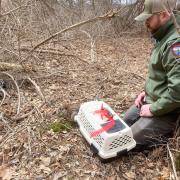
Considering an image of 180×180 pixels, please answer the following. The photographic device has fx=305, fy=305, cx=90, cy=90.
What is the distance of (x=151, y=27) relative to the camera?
2.87 m

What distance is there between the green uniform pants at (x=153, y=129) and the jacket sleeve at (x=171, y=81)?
168 millimetres

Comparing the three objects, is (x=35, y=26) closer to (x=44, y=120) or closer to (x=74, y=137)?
(x=44, y=120)

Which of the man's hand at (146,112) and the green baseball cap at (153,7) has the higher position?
the green baseball cap at (153,7)

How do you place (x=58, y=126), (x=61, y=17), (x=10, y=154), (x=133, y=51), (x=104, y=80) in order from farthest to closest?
(x=133, y=51) → (x=61, y=17) → (x=104, y=80) → (x=58, y=126) → (x=10, y=154)

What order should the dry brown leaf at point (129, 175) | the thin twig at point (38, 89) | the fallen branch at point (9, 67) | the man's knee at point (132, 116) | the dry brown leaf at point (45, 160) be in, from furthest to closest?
the fallen branch at point (9, 67)
the thin twig at point (38, 89)
the man's knee at point (132, 116)
the dry brown leaf at point (45, 160)
the dry brown leaf at point (129, 175)

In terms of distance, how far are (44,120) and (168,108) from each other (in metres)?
1.48

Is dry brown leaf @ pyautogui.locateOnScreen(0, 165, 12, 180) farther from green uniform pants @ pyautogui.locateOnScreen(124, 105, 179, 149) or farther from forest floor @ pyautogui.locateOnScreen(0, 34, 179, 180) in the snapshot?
green uniform pants @ pyautogui.locateOnScreen(124, 105, 179, 149)

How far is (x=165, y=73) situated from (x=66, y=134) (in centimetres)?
122

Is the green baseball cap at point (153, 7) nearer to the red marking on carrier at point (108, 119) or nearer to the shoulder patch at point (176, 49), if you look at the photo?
the shoulder patch at point (176, 49)

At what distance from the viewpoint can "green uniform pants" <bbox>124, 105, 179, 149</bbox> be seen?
114 inches

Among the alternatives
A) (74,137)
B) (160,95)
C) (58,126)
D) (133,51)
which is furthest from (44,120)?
(133,51)

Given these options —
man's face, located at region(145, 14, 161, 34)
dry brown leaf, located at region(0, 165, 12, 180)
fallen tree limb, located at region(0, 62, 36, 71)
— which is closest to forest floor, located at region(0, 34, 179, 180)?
dry brown leaf, located at region(0, 165, 12, 180)

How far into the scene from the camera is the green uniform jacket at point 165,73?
8.54ft

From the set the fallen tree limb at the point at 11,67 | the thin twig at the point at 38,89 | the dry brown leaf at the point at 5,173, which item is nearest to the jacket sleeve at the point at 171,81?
the dry brown leaf at the point at 5,173
